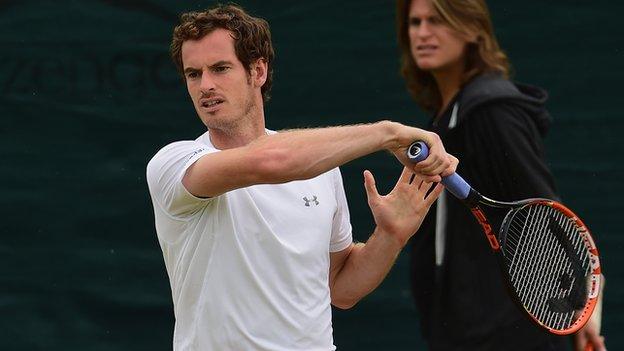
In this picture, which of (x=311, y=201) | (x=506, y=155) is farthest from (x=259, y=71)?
(x=506, y=155)

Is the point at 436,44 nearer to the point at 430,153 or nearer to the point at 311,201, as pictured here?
the point at 311,201

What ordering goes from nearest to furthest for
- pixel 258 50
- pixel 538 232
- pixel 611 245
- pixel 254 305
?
pixel 254 305 → pixel 258 50 → pixel 538 232 → pixel 611 245

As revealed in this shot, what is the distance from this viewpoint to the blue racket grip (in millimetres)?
3826

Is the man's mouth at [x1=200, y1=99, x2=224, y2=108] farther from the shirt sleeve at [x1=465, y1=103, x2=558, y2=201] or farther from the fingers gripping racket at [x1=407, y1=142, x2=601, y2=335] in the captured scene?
the shirt sleeve at [x1=465, y1=103, x2=558, y2=201]

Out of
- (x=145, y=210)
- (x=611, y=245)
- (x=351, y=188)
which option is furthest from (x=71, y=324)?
(x=611, y=245)

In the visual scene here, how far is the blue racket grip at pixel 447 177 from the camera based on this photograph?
3.83m

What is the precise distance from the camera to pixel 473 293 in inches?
189

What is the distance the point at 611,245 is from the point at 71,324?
80.8 inches

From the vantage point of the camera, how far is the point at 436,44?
5070 mm

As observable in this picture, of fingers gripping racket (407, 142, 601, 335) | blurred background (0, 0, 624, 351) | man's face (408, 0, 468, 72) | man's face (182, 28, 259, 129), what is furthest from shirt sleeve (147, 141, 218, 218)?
blurred background (0, 0, 624, 351)

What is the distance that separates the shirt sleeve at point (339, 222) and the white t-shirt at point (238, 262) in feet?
0.78

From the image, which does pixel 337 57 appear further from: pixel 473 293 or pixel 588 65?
pixel 473 293

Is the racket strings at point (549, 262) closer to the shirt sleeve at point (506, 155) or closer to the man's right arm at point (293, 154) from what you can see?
the shirt sleeve at point (506, 155)

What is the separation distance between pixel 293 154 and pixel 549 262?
1.30 metres
